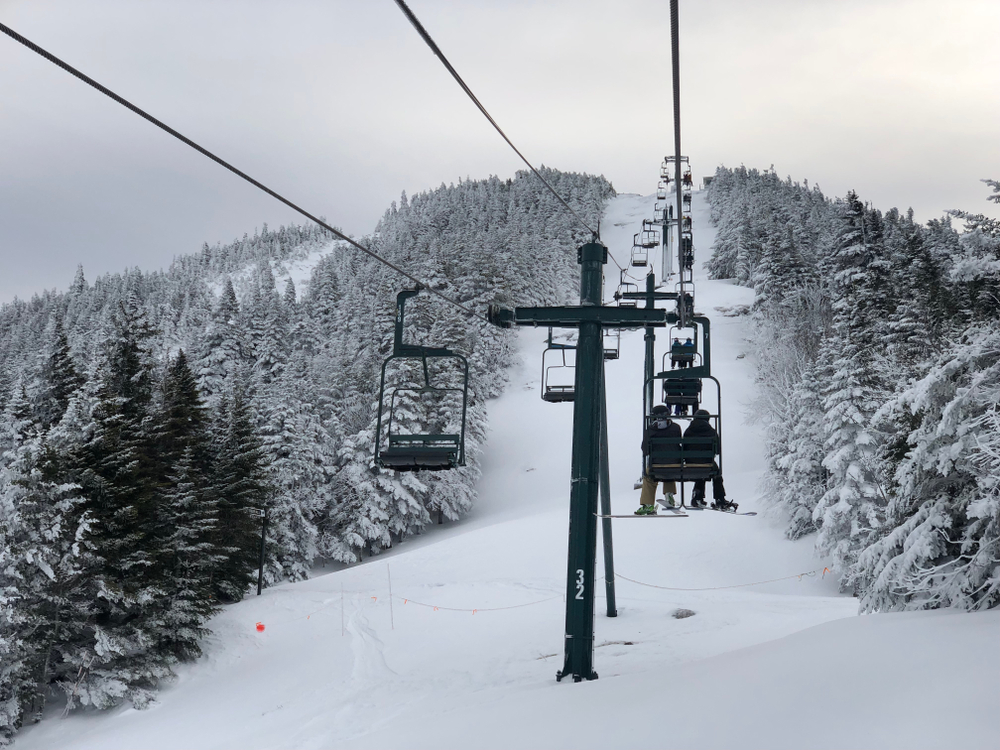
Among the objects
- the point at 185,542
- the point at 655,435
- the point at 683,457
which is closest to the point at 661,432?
the point at 655,435

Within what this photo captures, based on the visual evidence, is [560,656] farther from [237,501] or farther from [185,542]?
[237,501]

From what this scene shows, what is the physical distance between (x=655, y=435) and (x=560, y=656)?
30.1 feet

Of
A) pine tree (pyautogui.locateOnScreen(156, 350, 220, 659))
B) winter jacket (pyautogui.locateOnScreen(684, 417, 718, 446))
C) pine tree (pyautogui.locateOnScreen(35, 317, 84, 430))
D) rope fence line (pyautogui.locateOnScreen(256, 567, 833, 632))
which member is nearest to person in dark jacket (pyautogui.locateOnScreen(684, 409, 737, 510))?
winter jacket (pyautogui.locateOnScreen(684, 417, 718, 446))

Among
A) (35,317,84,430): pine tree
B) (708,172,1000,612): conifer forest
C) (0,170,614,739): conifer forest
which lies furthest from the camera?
(35,317,84,430): pine tree

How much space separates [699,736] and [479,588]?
69.0 ft

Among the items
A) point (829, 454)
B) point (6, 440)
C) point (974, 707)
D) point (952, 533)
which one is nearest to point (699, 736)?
point (974, 707)

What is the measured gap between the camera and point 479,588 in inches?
1034

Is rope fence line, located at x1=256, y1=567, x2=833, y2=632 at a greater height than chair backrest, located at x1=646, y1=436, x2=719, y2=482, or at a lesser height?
lesser

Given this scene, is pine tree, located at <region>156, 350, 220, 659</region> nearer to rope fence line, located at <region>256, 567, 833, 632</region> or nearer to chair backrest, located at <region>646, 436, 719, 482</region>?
rope fence line, located at <region>256, 567, 833, 632</region>

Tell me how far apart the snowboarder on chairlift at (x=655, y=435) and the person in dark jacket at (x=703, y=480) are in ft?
0.76

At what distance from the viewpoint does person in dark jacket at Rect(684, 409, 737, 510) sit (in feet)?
32.7

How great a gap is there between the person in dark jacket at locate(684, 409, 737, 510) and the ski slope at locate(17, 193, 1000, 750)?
205 cm

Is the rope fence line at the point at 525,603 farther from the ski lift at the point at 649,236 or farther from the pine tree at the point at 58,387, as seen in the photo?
the pine tree at the point at 58,387

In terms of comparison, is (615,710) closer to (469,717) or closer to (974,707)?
(469,717)
